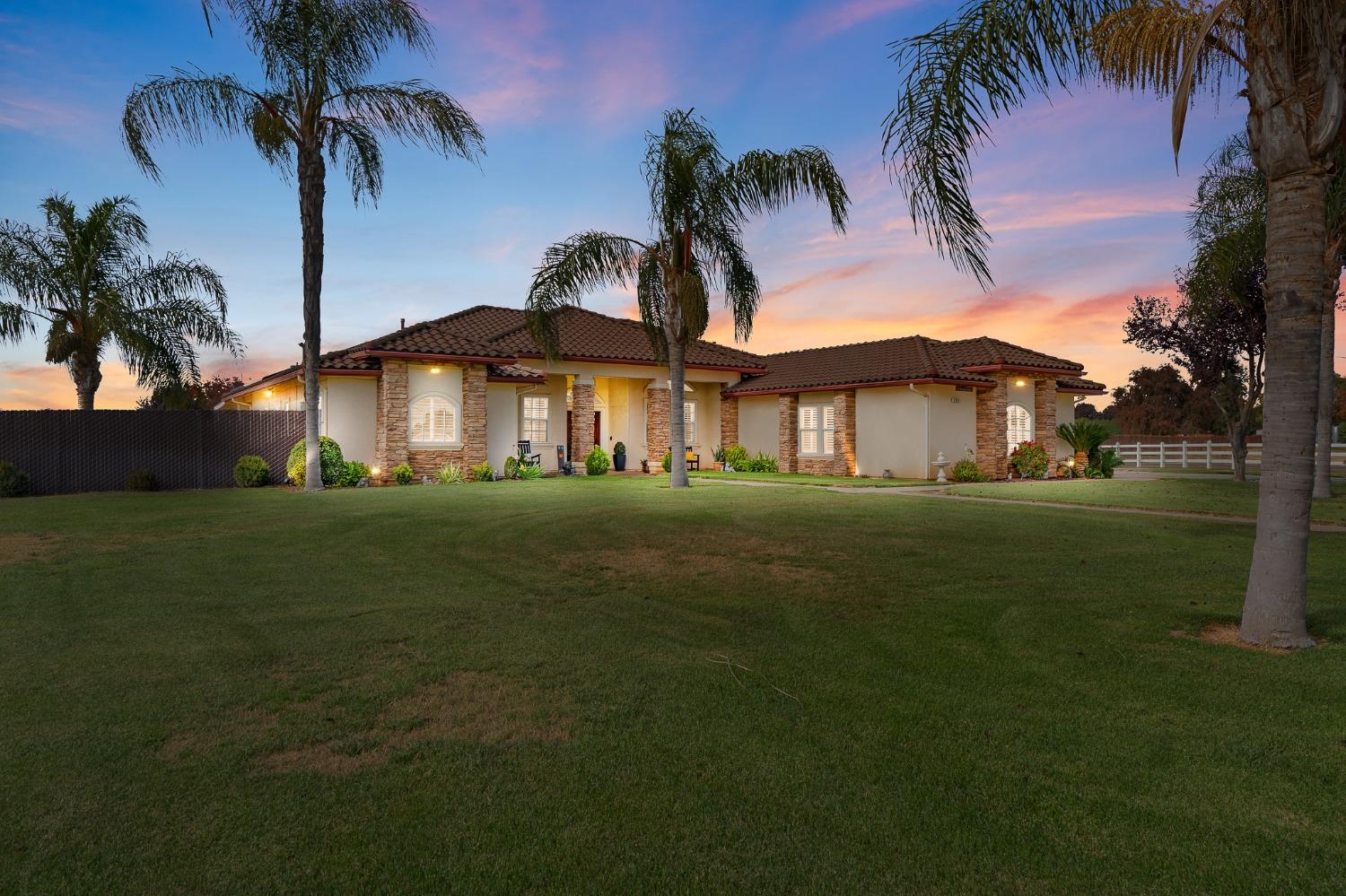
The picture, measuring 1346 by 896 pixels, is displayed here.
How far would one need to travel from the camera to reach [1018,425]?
26.2 m

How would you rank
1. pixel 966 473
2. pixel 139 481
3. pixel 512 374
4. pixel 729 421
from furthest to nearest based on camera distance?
pixel 729 421, pixel 966 473, pixel 512 374, pixel 139 481

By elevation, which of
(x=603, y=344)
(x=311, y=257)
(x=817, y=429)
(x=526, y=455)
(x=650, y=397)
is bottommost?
(x=526, y=455)

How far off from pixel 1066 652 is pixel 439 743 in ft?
13.8

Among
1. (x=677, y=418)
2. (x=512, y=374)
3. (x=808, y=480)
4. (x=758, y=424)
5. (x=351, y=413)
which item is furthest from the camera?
(x=758, y=424)

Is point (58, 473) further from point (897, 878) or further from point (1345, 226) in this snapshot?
point (1345, 226)

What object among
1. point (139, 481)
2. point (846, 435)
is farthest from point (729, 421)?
point (139, 481)

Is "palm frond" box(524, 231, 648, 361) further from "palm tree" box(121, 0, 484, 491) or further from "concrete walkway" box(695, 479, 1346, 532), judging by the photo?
"concrete walkway" box(695, 479, 1346, 532)

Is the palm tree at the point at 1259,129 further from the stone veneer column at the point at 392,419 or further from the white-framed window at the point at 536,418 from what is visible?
the white-framed window at the point at 536,418

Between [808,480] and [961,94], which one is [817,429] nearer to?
[808,480]

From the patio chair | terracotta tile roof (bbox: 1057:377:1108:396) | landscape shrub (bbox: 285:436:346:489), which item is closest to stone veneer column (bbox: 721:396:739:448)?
the patio chair

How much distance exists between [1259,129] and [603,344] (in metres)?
23.1

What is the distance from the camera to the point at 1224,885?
8.27ft

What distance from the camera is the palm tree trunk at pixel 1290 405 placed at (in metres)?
5.26

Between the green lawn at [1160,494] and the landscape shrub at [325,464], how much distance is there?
1643cm
